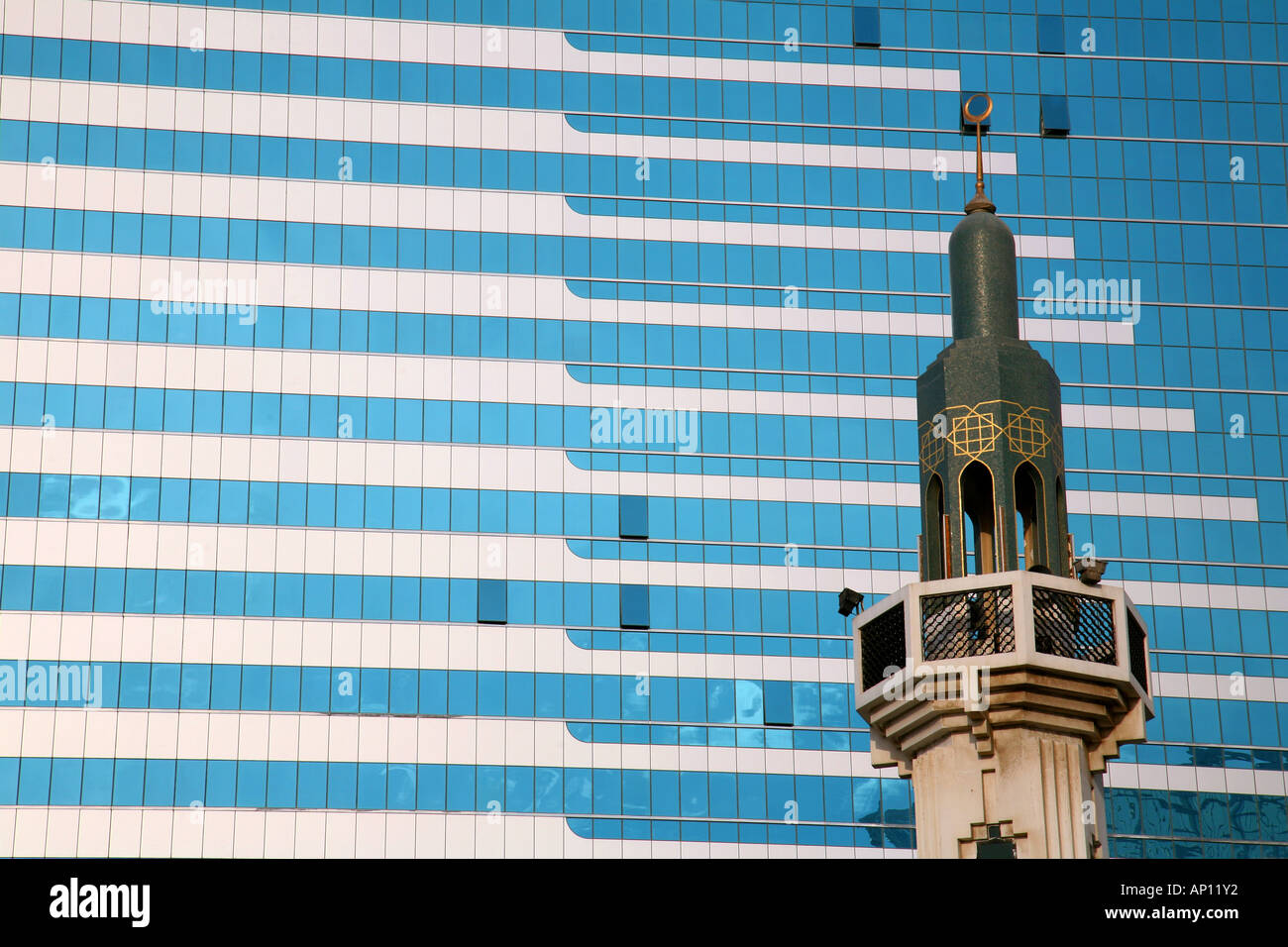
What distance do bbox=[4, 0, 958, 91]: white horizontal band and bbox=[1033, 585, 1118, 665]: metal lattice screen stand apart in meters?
65.8

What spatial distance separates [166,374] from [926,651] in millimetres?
61096

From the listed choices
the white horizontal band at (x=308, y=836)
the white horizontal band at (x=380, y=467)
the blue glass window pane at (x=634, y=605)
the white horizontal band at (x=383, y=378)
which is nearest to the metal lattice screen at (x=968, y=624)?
the white horizontal band at (x=308, y=836)

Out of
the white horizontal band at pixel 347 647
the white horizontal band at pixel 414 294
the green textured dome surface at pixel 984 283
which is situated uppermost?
the white horizontal band at pixel 414 294

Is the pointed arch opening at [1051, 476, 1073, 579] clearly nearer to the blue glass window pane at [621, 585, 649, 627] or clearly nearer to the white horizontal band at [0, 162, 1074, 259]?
the blue glass window pane at [621, 585, 649, 627]

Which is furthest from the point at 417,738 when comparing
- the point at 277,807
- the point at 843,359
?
the point at 843,359

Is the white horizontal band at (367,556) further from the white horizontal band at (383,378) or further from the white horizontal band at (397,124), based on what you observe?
the white horizontal band at (397,124)

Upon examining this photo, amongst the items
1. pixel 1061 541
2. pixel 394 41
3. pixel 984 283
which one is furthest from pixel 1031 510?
pixel 394 41

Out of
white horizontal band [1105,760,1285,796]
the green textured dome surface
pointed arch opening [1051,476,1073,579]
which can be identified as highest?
white horizontal band [1105,760,1285,796]

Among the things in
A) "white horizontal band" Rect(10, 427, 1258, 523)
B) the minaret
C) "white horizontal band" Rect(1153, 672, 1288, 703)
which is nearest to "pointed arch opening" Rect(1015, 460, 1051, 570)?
the minaret

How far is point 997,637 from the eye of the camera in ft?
86.9

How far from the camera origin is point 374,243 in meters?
86.2

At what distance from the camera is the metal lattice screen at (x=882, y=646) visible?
2761cm

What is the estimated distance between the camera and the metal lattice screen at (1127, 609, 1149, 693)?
90.5 ft

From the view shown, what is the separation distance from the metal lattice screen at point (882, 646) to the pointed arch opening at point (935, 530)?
2.87 ft
